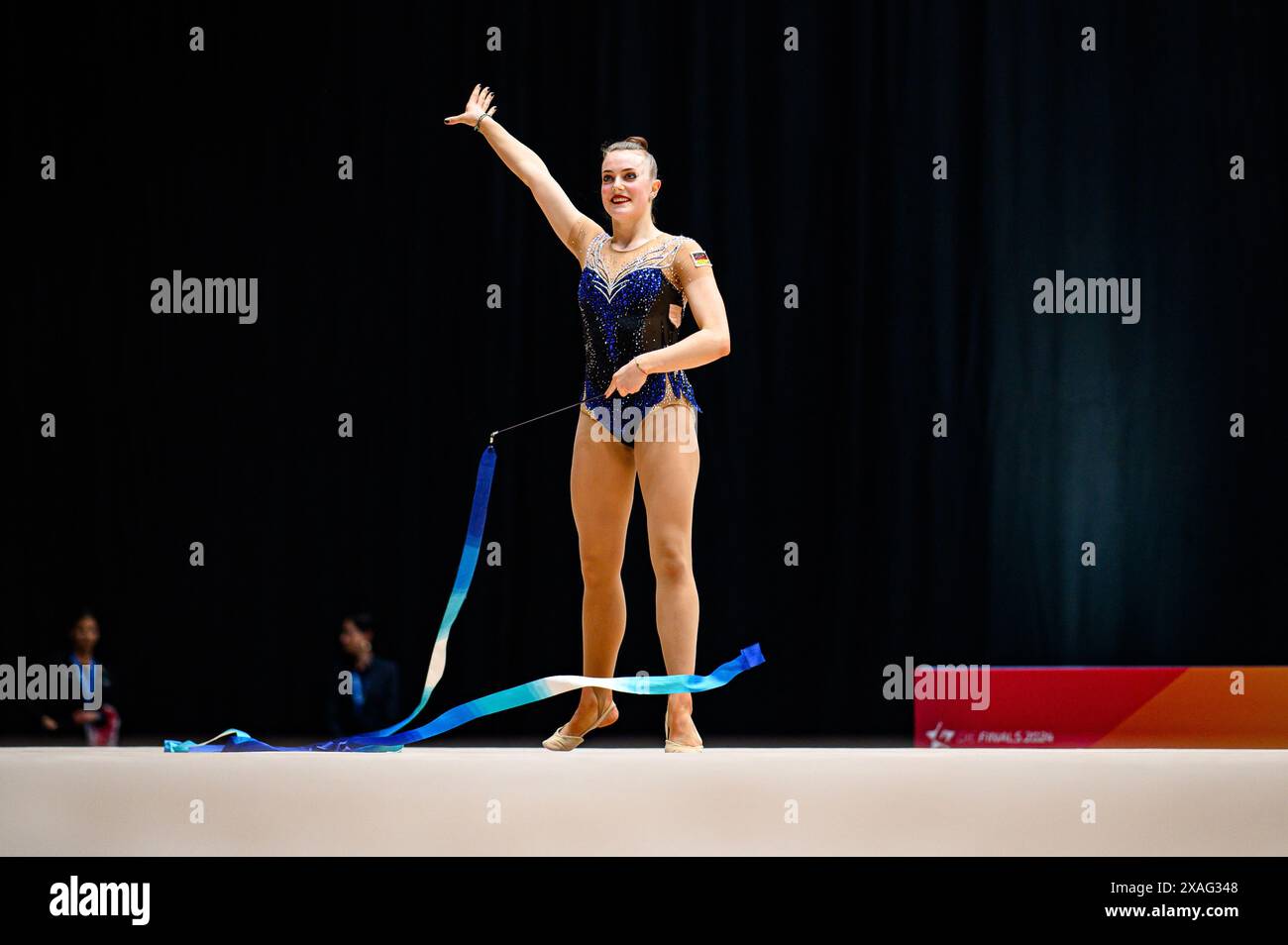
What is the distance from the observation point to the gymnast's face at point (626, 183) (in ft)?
11.1

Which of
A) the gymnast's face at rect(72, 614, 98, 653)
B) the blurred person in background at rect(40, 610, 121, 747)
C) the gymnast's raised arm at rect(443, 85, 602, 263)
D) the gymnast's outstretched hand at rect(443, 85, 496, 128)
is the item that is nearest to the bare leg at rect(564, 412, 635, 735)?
the gymnast's raised arm at rect(443, 85, 602, 263)

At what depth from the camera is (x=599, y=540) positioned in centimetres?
341

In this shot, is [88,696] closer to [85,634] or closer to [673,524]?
[85,634]

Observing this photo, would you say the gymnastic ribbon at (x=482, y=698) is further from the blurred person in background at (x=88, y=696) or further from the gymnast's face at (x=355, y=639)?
the blurred person in background at (x=88, y=696)

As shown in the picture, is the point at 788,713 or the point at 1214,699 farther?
the point at 788,713

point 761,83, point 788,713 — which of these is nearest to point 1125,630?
point 788,713

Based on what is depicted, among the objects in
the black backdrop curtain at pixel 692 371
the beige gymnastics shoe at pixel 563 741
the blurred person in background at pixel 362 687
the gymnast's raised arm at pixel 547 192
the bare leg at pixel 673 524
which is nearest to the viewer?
the bare leg at pixel 673 524

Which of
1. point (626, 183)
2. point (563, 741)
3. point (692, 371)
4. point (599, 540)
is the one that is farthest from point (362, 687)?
point (626, 183)

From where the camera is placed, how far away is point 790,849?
8.95 ft

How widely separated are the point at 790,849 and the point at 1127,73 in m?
4.11

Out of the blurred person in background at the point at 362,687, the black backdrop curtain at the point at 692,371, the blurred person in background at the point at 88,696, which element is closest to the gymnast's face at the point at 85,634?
the blurred person in background at the point at 88,696

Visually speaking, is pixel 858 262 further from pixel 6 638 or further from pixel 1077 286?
pixel 6 638

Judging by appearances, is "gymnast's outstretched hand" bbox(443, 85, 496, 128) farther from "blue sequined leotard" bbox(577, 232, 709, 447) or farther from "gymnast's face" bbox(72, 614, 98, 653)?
"gymnast's face" bbox(72, 614, 98, 653)

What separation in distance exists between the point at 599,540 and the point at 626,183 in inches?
32.0
